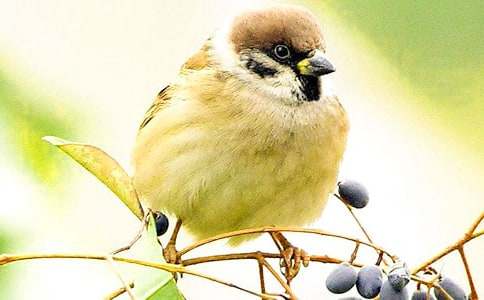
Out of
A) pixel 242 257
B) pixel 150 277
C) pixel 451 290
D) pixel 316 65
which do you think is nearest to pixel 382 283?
pixel 451 290

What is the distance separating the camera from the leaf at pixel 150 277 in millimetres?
1576

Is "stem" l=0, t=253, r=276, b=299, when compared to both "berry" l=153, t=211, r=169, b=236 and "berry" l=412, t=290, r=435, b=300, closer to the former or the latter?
"berry" l=412, t=290, r=435, b=300

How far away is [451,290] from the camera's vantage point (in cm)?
185

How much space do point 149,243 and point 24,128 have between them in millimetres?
301

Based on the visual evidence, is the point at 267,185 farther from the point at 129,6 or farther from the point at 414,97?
the point at 129,6

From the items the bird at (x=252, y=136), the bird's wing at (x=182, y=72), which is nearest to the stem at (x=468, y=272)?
the bird at (x=252, y=136)

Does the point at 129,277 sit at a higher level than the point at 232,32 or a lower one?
lower

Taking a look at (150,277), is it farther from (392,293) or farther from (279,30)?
(279,30)

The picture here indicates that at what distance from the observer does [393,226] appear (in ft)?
14.8

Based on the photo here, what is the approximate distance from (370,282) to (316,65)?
0.95 meters

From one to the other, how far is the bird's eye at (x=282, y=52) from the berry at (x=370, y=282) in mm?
981

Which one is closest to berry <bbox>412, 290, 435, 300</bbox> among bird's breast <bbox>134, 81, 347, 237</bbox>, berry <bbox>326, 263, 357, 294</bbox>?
berry <bbox>326, 263, 357, 294</bbox>

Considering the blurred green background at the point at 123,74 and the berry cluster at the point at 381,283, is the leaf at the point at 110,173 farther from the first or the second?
the berry cluster at the point at 381,283

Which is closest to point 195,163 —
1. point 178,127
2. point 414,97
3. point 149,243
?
point 178,127
